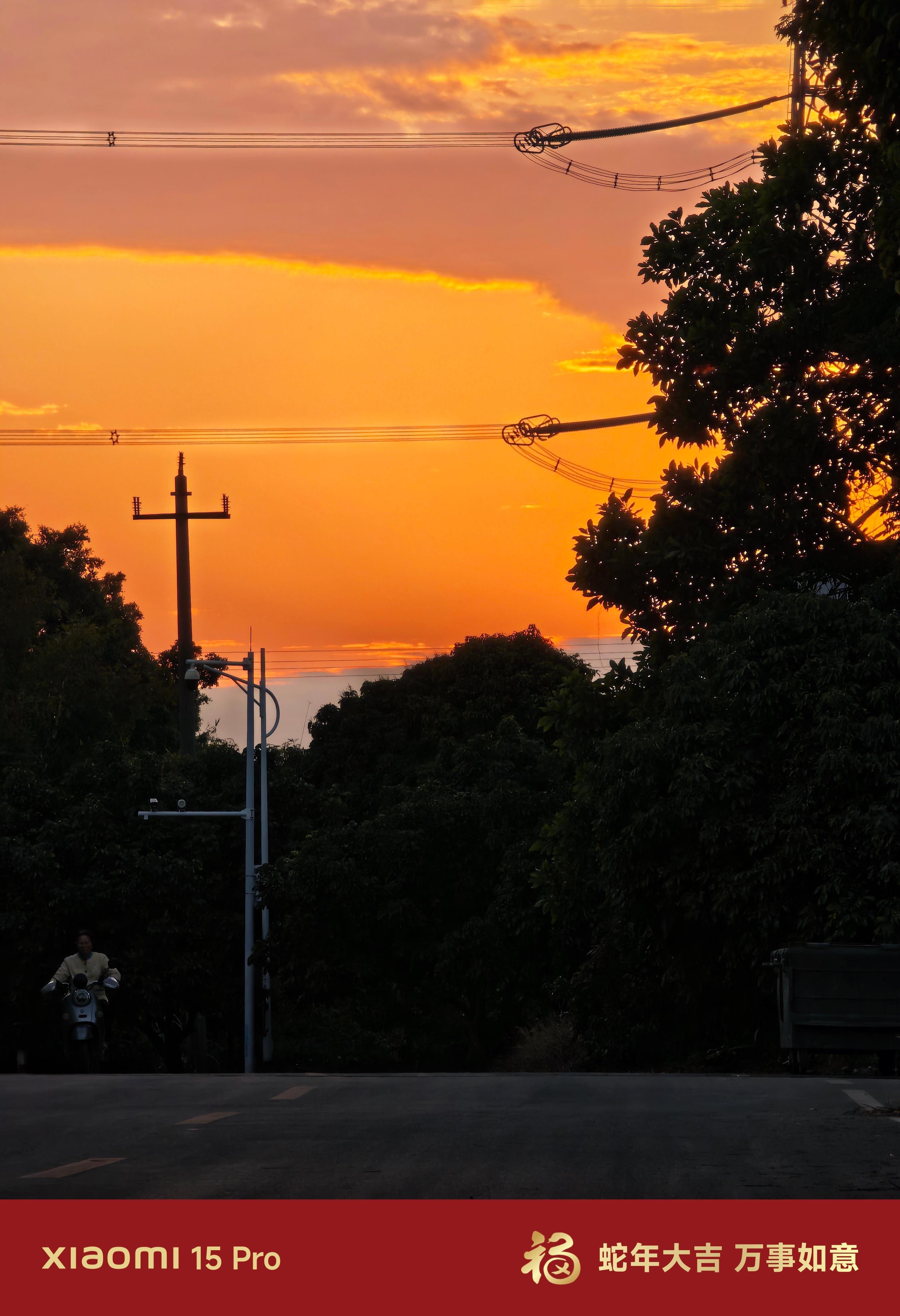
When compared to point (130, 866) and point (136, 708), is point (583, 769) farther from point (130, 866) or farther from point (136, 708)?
point (136, 708)

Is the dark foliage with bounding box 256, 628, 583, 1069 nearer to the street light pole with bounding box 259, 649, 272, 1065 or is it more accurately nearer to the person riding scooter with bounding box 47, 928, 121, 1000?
the street light pole with bounding box 259, 649, 272, 1065

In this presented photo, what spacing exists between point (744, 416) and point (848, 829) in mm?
6616

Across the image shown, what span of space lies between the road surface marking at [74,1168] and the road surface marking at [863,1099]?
5212 millimetres

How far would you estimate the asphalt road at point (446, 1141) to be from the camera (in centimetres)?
704

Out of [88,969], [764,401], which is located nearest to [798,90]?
[764,401]

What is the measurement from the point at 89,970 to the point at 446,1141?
39.1ft

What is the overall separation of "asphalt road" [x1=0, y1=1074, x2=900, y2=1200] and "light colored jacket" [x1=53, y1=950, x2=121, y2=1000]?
6086mm

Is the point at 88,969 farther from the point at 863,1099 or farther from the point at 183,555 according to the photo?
the point at 183,555

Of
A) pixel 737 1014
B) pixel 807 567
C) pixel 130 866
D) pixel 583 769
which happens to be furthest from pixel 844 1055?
pixel 130 866

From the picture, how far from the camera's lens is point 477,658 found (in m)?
56.6

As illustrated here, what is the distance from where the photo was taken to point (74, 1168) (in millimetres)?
7742

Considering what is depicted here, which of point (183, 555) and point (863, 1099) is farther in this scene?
point (183, 555)

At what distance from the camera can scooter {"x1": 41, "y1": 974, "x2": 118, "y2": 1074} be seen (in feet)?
65.2

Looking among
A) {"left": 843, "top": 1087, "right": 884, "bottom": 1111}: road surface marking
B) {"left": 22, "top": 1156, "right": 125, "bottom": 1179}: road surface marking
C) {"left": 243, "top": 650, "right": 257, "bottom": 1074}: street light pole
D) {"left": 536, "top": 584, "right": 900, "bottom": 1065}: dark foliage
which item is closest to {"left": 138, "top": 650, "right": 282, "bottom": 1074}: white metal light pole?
{"left": 243, "top": 650, "right": 257, "bottom": 1074}: street light pole
